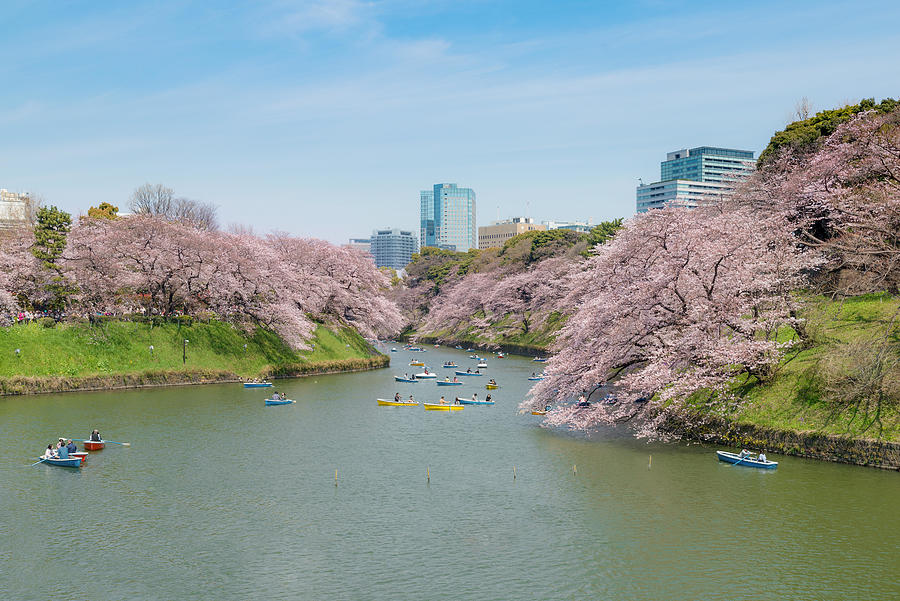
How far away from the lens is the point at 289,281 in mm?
81500

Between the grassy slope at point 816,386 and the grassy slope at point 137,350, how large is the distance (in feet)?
163

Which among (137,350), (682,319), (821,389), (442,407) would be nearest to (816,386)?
(821,389)

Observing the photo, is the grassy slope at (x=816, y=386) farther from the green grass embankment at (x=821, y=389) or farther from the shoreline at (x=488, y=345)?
the shoreline at (x=488, y=345)

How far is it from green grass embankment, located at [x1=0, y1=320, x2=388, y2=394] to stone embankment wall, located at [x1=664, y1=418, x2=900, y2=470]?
1790 inches

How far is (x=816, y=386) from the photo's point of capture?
37.4 m

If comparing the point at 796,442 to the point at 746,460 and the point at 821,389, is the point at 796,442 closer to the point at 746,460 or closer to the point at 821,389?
the point at 821,389

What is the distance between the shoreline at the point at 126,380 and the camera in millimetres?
55281

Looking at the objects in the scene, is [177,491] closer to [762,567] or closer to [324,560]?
[324,560]

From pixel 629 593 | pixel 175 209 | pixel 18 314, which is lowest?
pixel 629 593

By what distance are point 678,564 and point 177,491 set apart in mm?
22051

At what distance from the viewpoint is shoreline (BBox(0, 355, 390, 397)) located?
2176 inches

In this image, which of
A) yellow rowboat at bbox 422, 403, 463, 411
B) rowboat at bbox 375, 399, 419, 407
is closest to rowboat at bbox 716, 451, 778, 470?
yellow rowboat at bbox 422, 403, 463, 411

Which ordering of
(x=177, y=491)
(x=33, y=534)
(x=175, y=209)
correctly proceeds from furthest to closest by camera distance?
(x=175, y=209)
(x=177, y=491)
(x=33, y=534)

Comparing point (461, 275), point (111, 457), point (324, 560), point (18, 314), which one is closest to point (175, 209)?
point (461, 275)
